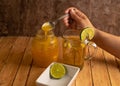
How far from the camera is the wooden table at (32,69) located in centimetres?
82

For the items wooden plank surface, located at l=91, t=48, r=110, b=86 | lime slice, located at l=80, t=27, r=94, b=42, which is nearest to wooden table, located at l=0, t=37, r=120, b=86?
wooden plank surface, located at l=91, t=48, r=110, b=86

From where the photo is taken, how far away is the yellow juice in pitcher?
856mm

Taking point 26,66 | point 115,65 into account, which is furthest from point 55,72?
point 115,65

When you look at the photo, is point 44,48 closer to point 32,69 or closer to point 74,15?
point 32,69

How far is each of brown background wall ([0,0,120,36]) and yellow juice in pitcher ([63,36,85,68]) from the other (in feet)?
1.17

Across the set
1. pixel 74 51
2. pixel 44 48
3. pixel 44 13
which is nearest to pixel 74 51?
pixel 74 51

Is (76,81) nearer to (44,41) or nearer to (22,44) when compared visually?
(44,41)

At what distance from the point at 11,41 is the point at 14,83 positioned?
40cm

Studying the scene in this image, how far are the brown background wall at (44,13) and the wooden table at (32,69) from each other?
19 centimetres

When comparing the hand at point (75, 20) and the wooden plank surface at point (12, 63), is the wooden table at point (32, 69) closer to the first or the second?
the wooden plank surface at point (12, 63)

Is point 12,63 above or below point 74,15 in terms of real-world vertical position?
below

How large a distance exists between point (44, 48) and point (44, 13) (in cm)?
40

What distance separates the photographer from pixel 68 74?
827 millimetres

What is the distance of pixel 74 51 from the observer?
2.82 feet
